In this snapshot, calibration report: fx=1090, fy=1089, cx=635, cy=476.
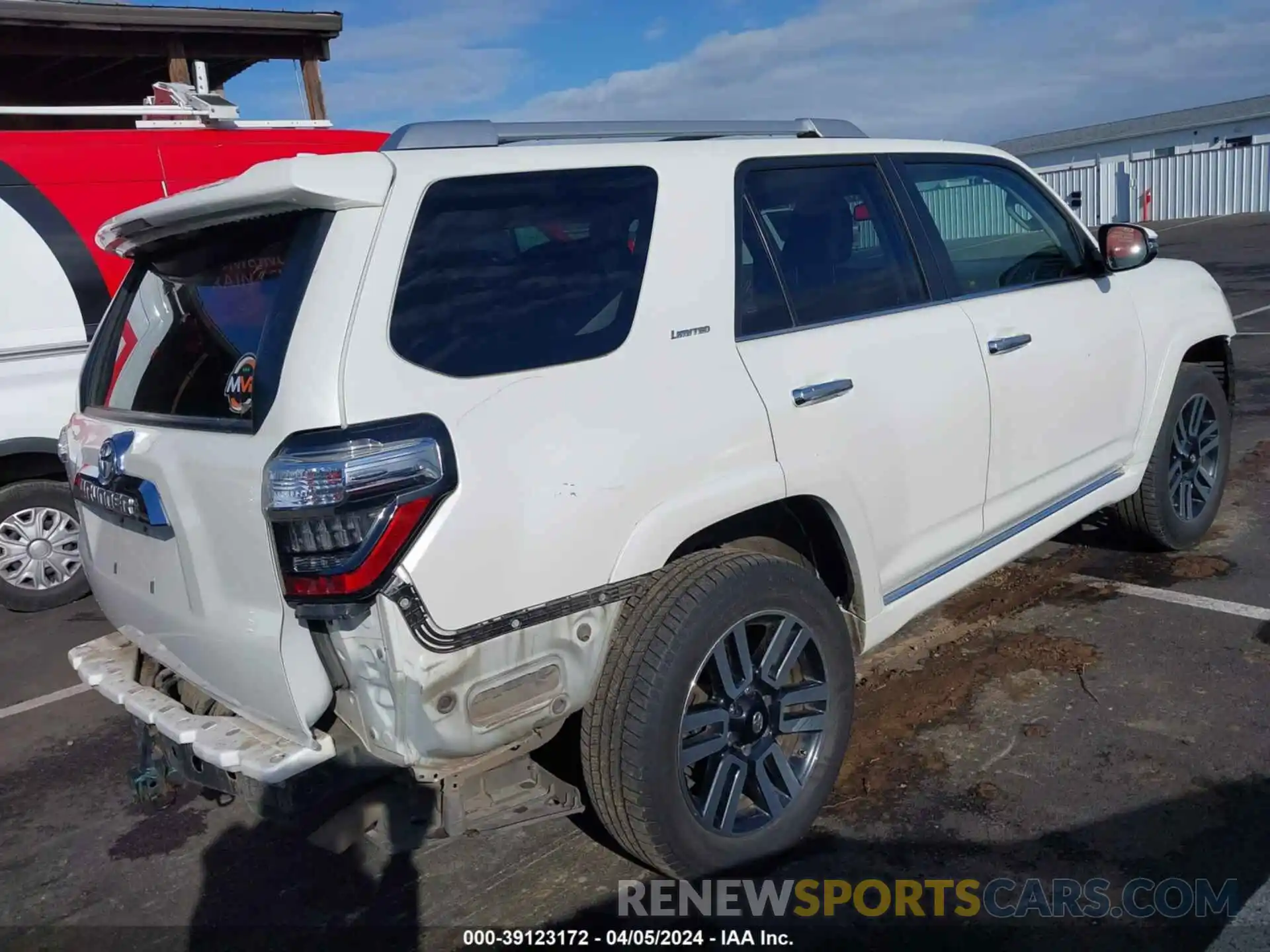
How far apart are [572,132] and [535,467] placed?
3.49 ft

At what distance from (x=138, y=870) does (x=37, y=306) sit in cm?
353

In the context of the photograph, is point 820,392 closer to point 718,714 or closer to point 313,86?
point 718,714

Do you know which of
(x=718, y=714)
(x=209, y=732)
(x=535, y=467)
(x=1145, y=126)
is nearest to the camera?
(x=535, y=467)

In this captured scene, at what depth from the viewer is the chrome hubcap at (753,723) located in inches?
112

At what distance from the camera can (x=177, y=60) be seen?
33.2ft

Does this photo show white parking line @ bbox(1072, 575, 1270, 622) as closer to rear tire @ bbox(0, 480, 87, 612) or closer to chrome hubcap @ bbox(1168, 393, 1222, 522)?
chrome hubcap @ bbox(1168, 393, 1222, 522)

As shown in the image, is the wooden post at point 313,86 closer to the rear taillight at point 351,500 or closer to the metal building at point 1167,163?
the rear taillight at point 351,500

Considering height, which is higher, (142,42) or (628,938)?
(142,42)

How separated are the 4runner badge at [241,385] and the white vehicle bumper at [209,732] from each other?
75 centimetres

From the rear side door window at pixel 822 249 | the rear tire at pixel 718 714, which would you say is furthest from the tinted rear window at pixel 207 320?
the rear side door window at pixel 822 249

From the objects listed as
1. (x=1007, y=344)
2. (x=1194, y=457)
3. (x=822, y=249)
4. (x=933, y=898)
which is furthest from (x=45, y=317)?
(x=1194, y=457)

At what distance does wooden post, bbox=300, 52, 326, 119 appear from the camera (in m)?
10.8

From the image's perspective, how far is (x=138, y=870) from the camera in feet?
11.0

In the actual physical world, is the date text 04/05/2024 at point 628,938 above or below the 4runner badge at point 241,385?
below
